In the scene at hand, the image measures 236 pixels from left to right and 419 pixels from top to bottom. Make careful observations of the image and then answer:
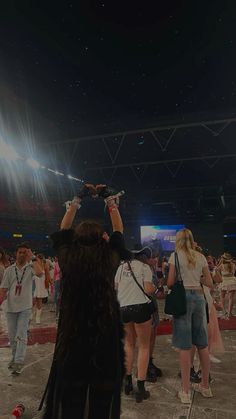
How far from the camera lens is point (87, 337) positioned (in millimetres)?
1954

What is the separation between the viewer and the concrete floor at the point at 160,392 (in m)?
3.44

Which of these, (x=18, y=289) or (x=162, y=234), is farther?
(x=162, y=234)

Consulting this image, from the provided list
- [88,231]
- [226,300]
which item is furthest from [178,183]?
[88,231]

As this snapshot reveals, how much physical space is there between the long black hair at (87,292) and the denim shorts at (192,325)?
1.89 metres

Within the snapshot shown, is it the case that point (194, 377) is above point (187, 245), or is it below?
below

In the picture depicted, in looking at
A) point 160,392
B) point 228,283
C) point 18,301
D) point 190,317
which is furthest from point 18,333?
point 228,283

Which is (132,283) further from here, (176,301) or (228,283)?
(228,283)

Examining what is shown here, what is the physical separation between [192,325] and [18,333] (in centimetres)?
254

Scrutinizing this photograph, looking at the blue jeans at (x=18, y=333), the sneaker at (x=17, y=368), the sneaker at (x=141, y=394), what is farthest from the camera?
the blue jeans at (x=18, y=333)

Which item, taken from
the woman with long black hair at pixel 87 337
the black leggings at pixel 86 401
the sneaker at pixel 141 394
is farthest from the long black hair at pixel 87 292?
the sneaker at pixel 141 394

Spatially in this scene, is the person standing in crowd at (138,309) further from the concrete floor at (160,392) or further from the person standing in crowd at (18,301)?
the person standing in crowd at (18,301)

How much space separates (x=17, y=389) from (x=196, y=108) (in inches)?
359

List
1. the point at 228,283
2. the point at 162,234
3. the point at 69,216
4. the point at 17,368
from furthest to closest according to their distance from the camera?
1. the point at 162,234
2. the point at 228,283
3. the point at 17,368
4. the point at 69,216

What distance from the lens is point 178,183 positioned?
19438 millimetres
